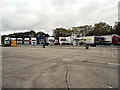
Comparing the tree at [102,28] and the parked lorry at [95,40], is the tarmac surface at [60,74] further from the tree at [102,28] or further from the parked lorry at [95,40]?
the tree at [102,28]

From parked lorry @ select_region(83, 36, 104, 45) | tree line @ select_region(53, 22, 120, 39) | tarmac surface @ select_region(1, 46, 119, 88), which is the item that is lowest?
tarmac surface @ select_region(1, 46, 119, 88)

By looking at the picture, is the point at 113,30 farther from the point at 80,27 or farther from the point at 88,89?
the point at 88,89

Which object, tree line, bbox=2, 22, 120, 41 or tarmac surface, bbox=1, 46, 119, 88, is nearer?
tarmac surface, bbox=1, 46, 119, 88

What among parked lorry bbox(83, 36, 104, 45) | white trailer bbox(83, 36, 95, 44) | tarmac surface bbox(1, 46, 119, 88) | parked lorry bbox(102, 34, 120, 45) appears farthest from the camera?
white trailer bbox(83, 36, 95, 44)

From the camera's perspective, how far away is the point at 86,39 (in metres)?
34.1

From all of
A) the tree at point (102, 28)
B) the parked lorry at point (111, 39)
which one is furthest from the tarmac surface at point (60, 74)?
the tree at point (102, 28)

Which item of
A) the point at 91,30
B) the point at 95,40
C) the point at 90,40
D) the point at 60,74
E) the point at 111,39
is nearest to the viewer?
the point at 60,74

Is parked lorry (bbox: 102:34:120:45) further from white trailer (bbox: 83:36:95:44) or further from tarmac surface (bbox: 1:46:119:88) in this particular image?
tarmac surface (bbox: 1:46:119:88)

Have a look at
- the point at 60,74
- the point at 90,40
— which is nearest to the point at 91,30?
the point at 90,40

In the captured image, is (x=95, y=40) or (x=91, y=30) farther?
(x=91, y=30)

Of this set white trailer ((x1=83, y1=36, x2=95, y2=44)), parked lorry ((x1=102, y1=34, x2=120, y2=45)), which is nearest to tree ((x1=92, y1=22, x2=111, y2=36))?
parked lorry ((x1=102, y1=34, x2=120, y2=45))

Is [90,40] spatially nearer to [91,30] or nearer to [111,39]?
[111,39]

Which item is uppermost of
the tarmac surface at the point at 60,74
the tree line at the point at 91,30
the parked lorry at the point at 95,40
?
the tree line at the point at 91,30

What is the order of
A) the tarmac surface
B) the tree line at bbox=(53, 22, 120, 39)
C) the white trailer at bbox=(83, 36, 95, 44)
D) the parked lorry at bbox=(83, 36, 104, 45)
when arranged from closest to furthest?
the tarmac surface → the parked lorry at bbox=(83, 36, 104, 45) → the white trailer at bbox=(83, 36, 95, 44) → the tree line at bbox=(53, 22, 120, 39)
